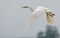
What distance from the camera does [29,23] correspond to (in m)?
0.59

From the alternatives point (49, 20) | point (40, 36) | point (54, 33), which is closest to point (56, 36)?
point (54, 33)

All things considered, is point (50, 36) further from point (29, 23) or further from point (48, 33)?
point (29, 23)

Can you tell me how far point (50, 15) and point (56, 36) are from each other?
1.93 ft

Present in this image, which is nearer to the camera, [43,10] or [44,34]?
[43,10]

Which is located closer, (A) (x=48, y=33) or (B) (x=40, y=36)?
(B) (x=40, y=36)

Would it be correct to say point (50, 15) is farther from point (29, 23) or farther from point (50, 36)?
point (50, 36)

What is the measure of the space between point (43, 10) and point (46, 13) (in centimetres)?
2

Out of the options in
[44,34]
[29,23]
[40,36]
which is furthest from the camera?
[44,34]

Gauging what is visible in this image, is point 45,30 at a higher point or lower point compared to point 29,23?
higher

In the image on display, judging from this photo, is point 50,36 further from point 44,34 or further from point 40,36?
point 40,36

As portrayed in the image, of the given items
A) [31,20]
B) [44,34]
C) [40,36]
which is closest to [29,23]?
[31,20]

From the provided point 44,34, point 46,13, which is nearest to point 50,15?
point 46,13

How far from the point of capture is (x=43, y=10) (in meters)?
0.64

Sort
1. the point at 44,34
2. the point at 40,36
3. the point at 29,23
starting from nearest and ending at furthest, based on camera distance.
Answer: the point at 29,23
the point at 40,36
the point at 44,34
